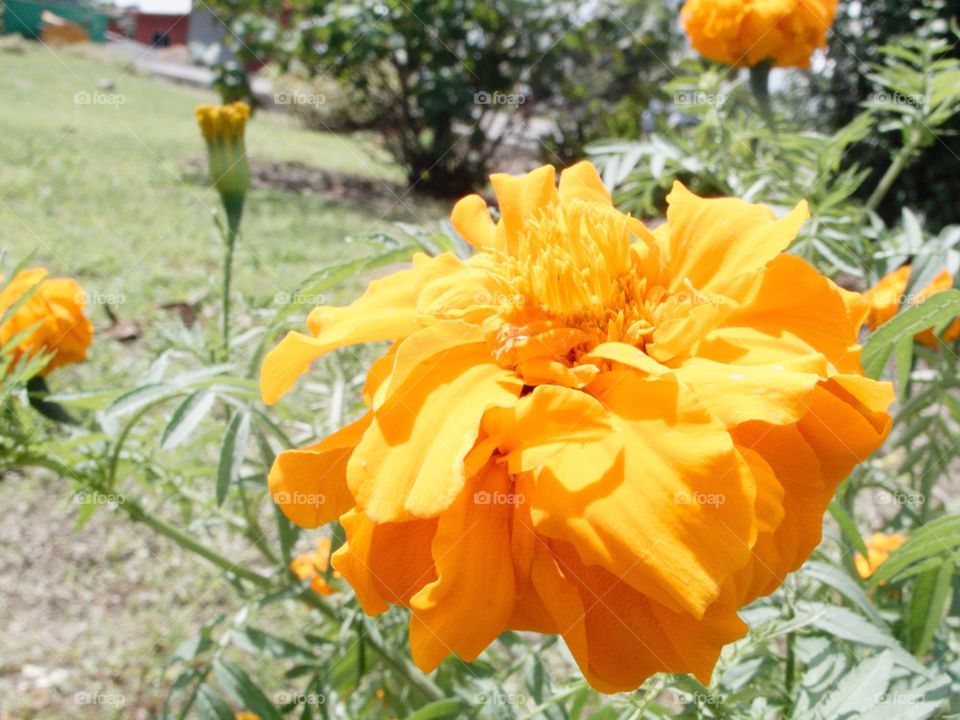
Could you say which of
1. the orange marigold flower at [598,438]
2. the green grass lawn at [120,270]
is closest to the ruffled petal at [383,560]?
the orange marigold flower at [598,438]

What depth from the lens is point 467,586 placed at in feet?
1.70

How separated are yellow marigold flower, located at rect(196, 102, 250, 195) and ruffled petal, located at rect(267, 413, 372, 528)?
77 cm

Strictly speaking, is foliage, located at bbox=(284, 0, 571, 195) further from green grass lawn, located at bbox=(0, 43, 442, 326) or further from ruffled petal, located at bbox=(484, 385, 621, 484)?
ruffled petal, located at bbox=(484, 385, 621, 484)

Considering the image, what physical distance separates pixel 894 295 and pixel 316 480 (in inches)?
34.2

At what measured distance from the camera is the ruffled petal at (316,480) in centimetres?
59

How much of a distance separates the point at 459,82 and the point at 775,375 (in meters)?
6.75

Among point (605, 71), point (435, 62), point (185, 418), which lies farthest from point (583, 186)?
point (605, 71)

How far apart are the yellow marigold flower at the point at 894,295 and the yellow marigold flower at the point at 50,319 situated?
105 centimetres

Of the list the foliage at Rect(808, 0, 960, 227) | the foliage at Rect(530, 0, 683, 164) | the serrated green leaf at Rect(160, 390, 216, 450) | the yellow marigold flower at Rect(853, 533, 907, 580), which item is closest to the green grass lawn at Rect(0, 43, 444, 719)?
the serrated green leaf at Rect(160, 390, 216, 450)

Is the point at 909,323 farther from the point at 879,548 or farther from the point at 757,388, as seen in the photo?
the point at 879,548

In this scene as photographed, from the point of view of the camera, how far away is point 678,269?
68 cm

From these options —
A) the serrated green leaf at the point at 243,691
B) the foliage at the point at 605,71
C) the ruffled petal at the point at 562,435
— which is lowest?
the foliage at the point at 605,71

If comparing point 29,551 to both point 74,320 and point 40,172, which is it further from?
point 40,172

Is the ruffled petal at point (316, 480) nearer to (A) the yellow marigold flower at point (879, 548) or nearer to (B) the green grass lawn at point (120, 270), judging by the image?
(B) the green grass lawn at point (120, 270)
